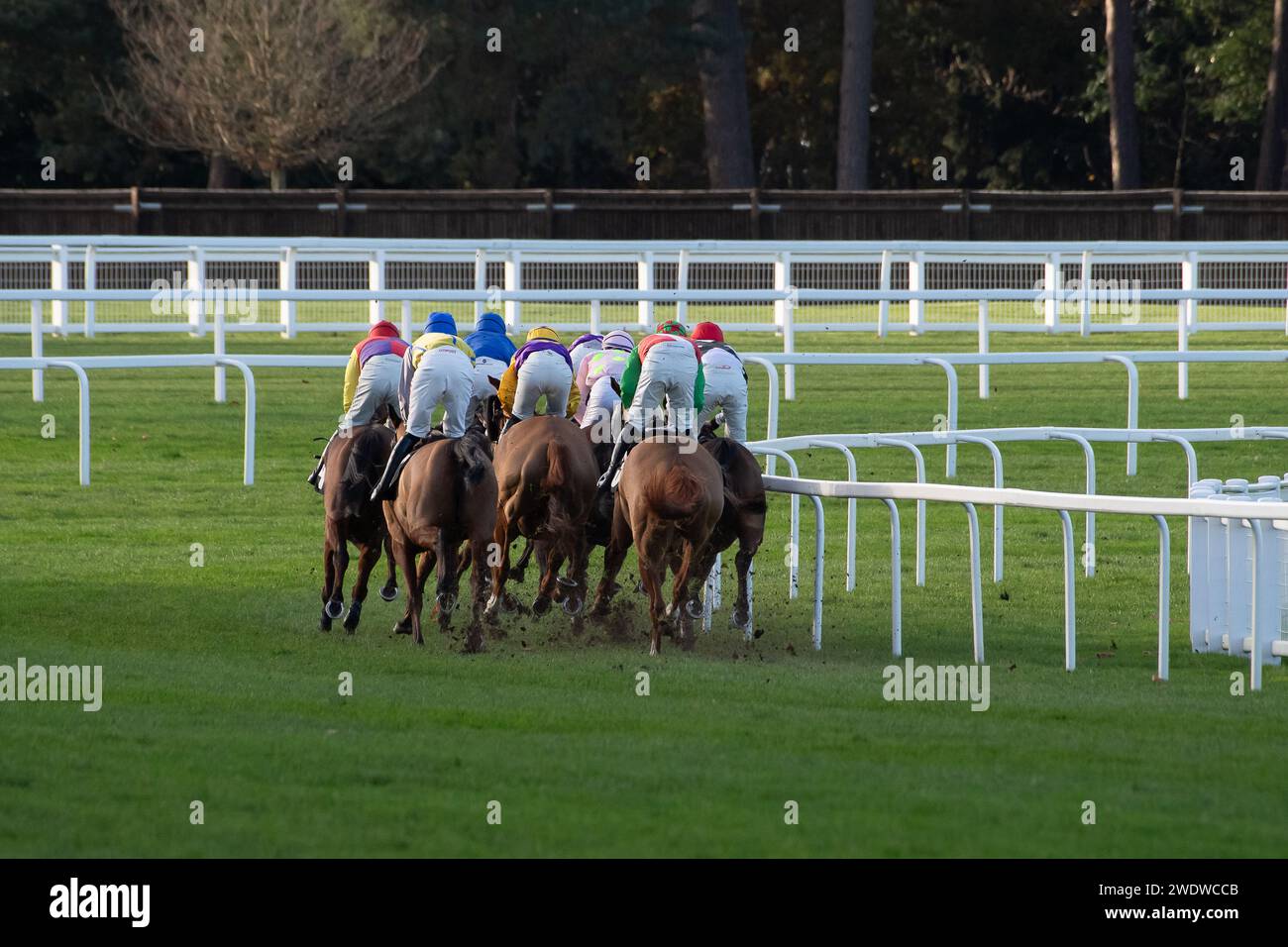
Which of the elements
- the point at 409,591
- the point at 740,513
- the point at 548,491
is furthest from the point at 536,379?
the point at 409,591

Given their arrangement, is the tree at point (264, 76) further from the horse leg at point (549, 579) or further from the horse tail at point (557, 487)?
the horse tail at point (557, 487)

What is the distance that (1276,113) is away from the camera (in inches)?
1629

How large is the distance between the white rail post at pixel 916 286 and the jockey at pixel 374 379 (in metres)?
13.9

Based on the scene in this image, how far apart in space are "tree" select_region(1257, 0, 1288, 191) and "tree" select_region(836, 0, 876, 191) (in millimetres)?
7465

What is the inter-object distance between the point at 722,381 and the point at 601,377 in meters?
0.67

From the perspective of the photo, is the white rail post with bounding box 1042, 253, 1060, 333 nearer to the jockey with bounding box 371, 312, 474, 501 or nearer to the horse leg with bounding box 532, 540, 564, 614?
the horse leg with bounding box 532, 540, 564, 614

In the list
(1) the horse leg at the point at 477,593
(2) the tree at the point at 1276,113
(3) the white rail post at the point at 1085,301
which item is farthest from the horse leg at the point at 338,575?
(2) the tree at the point at 1276,113

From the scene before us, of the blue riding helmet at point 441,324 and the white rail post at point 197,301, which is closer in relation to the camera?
the blue riding helmet at point 441,324

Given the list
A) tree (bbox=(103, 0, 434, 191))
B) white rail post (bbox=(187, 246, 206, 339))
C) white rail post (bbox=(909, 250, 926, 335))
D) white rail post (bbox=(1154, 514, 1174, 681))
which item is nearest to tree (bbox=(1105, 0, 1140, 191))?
tree (bbox=(103, 0, 434, 191))

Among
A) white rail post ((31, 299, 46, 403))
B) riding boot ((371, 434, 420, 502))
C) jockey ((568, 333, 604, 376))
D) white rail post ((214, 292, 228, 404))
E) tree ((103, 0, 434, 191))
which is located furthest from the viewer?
tree ((103, 0, 434, 191))

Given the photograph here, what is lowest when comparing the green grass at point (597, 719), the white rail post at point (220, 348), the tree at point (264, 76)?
the green grass at point (597, 719)

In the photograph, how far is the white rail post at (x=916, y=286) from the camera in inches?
951

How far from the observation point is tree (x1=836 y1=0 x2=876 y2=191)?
138 ft

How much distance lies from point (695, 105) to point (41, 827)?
139 feet
